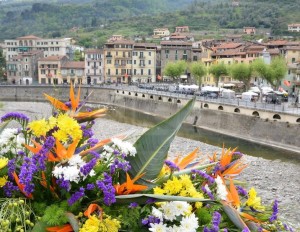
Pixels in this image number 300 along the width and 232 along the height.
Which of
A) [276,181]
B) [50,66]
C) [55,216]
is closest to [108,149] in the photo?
[55,216]

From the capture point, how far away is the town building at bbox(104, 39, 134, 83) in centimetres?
8269

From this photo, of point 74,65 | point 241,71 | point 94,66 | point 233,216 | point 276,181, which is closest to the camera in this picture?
point 233,216

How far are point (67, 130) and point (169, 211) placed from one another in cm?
107

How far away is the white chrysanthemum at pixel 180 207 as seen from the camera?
3754mm

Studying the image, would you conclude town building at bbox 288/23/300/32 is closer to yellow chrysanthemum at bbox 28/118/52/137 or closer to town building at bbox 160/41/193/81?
town building at bbox 160/41/193/81

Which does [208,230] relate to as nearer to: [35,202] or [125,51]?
[35,202]

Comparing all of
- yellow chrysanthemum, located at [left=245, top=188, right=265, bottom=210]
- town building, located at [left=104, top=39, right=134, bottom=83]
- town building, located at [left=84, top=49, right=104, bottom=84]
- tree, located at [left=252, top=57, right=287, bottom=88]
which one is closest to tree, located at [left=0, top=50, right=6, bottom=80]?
town building, located at [left=84, top=49, right=104, bottom=84]

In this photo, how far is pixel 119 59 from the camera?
82.9m

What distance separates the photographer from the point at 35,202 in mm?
3900

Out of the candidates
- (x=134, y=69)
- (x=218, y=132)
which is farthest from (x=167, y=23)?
(x=218, y=132)

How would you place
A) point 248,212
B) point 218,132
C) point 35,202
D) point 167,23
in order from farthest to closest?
point 167,23, point 218,132, point 248,212, point 35,202

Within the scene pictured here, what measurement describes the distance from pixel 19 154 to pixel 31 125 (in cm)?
54

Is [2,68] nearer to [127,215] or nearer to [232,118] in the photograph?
[232,118]

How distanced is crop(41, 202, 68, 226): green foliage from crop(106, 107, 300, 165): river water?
2419 cm
